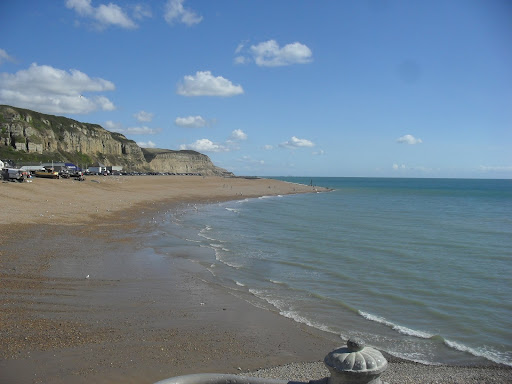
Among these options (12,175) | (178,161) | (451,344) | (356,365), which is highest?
(178,161)

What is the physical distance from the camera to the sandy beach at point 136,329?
23.4 feet

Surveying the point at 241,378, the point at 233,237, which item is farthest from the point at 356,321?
the point at 233,237

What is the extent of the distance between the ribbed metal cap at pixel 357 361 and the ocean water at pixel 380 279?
5.20 meters

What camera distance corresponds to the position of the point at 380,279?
14.9 m

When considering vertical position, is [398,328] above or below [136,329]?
below

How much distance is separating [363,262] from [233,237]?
8.92 m

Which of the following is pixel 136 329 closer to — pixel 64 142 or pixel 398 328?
pixel 398 328

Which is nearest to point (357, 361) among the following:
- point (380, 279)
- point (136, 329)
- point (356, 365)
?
point (356, 365)

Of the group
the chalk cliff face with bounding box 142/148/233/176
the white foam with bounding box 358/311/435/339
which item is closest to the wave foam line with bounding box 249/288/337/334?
the white foam with bounding box 358/311/435/339

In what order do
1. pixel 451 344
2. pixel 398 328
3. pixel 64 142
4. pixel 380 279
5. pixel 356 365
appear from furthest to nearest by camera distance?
1. pixel 64 142
2. pixel 380 279
3. pixel 398 328
4. pixel 451 344
5. pixel 356 365

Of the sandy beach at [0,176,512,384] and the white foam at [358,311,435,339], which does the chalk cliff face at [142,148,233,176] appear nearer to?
the sandy beach at [0,176,512,384]

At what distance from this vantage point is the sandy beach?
23.4 feet

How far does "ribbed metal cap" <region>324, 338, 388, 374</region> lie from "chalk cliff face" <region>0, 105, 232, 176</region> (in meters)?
88.6

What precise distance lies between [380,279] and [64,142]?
335ft
